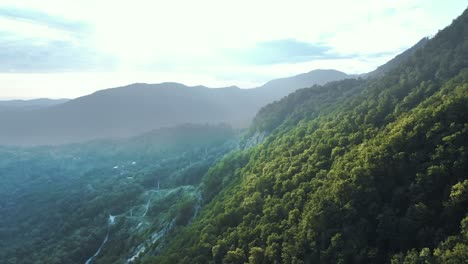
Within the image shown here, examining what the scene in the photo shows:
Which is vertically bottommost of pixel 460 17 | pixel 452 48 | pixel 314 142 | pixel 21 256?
pixel 21 256

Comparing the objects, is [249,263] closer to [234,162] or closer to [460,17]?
[234,162]

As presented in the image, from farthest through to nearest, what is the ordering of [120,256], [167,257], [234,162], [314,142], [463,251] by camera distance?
[234,162] < [120,256] < [314,142] < [167,257] < [463,251]

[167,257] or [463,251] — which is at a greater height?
[463,251]

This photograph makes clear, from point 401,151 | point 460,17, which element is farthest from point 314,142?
point 460,17

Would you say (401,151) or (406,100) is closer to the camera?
(401,151)

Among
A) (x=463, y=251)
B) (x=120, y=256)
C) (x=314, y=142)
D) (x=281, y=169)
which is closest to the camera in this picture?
(x=463, y=251)

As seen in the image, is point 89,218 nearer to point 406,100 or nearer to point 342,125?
point 342,125

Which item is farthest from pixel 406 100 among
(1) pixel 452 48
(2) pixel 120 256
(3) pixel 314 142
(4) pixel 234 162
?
(2) pixel 120 256
